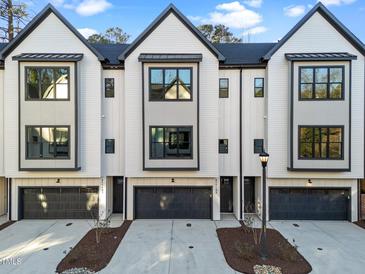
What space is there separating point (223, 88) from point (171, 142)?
383cm

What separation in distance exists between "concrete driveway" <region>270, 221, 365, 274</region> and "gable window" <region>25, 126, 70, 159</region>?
1072cm

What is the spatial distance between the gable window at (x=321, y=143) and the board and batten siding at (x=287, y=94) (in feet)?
2.31

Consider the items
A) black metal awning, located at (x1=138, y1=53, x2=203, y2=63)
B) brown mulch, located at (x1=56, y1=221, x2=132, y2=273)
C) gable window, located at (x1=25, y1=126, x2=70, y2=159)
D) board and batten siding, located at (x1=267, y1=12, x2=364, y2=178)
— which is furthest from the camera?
board and batten siding, located at (x1=267, y1=12, x2=364, y2=178)

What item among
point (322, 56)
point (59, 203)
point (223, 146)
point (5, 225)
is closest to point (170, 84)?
point (223, 146)

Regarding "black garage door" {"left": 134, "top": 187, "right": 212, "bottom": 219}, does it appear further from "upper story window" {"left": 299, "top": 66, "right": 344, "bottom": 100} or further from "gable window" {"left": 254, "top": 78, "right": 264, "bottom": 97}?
"upper story window" {"left": 299, "top": 66, "right": 344, "bottom": 100}

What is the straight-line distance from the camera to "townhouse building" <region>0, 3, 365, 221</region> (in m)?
12.6

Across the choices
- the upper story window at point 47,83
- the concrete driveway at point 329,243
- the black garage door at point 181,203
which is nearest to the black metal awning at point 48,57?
the upper story window at point 47,83

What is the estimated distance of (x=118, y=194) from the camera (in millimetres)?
14750

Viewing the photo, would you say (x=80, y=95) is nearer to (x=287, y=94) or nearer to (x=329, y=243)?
(x=287, y=94)

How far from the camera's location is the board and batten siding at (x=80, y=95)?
503 inches

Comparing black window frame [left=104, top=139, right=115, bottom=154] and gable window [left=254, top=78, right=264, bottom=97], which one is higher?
gable window [left=254, top=78, right=264, bottom=97]

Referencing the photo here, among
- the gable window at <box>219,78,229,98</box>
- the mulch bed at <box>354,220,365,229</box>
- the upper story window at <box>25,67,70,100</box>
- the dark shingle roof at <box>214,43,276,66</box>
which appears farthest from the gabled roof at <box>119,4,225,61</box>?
the mulch bed at <box>354,220,365,229</box>

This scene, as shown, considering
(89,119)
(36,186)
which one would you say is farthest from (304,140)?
(36,186)

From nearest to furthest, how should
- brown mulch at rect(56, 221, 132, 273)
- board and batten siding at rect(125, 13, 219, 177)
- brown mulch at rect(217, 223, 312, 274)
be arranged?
brown mulch at rect(217, 223, 312, 274), brown mulch at rect(56, 221, 132, 273), board and batten siding at rect(125, 13, 219, 177)
